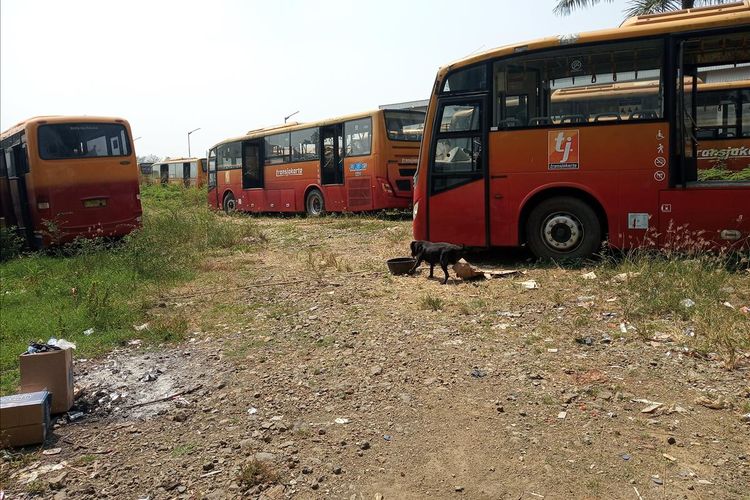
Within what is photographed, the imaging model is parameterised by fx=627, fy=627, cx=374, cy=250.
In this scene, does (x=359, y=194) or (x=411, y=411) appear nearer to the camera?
(x=411, y=411)

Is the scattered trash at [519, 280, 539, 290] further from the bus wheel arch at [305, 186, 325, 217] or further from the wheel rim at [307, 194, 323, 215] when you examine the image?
the wheel rim at [307, 194, 323, 215]

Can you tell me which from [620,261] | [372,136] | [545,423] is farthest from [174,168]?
[545,423]

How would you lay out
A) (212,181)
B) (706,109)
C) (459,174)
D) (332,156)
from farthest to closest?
1. (212,181)
2. (332,156)
3. (706,109)
4. (459,174)

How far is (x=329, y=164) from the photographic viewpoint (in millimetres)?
18391

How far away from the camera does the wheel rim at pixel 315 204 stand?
19.2 m

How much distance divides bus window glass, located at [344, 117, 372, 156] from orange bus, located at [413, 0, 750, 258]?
303 inches

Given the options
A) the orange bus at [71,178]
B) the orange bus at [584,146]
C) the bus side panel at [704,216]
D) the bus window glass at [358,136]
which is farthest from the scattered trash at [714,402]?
the bus window glass at [358,136]

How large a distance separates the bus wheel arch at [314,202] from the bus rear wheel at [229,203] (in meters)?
5.33

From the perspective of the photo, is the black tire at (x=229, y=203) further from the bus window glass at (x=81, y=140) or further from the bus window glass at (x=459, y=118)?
the bus window glass at (x=459, y=118)

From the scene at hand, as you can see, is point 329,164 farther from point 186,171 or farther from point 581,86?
point 186,171

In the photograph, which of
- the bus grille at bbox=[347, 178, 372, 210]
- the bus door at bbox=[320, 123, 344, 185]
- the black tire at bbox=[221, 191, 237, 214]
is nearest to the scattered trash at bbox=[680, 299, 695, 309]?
the bus grille at bbox=[347, 178, 372, 210]

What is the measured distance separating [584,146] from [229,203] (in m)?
18.5

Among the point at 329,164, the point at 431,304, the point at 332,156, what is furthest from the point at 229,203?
the point at 431,304

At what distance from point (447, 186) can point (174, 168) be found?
41.0 meters
